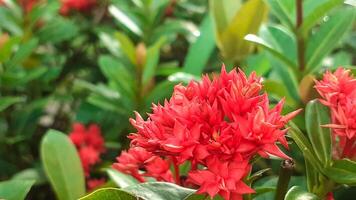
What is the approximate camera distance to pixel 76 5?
2.20 m

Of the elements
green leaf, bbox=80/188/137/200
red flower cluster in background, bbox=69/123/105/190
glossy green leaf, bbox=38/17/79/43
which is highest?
glossy green leaf, bbox=38/17/79/43

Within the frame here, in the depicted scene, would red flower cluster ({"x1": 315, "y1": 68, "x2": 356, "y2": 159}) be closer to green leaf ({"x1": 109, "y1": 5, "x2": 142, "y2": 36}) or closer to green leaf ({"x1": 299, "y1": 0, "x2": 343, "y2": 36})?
green leaf ({"x1": 299, "y1": 0, "x2": 343, "y2": 36})

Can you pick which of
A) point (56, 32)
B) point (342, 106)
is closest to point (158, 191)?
point (342, 106)

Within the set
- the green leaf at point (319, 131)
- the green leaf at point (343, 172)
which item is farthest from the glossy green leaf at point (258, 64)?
the green leaf at point (343, 172)

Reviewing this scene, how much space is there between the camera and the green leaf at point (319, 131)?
3.12 feet

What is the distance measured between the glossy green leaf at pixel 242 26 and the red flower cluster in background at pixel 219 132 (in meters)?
0.72

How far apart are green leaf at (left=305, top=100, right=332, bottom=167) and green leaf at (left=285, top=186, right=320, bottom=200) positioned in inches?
2.3

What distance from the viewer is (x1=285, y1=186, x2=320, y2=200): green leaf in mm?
874

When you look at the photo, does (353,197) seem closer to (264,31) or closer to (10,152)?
(264,31)

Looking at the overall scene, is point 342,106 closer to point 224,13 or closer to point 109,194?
Answer: point 109,194

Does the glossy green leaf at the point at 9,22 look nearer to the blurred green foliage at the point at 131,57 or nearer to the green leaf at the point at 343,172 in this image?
the blurred green foliage at the point at 131,57

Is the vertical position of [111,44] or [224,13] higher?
[224,13]

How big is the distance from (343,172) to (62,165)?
24.2 inches

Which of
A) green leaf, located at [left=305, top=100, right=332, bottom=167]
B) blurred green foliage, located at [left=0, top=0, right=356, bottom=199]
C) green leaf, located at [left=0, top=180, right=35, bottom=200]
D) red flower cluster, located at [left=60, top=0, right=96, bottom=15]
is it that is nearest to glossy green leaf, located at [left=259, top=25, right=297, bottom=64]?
blurred green foliage, located at [left=0, top=0, right=356, bottom=199]
